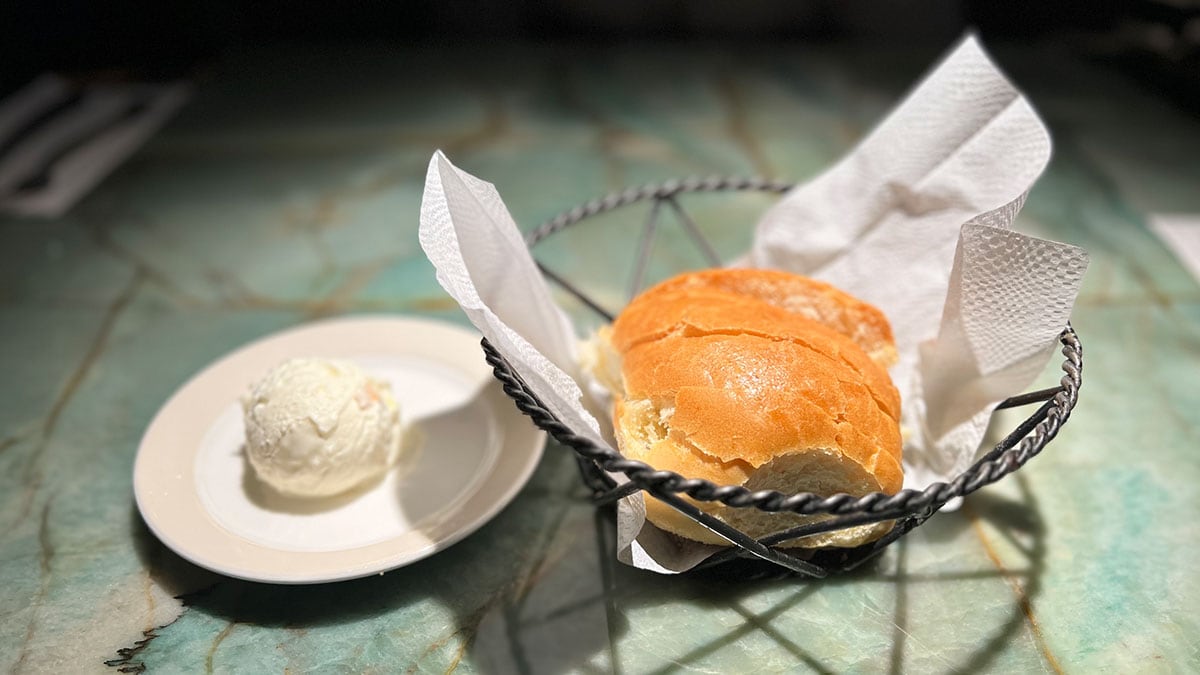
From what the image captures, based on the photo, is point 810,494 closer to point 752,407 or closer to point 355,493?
point 752,407

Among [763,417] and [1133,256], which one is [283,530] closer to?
[763,417]

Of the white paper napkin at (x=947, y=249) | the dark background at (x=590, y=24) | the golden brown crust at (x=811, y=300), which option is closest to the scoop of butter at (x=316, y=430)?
the golden brown crust at (x=811, y=300)

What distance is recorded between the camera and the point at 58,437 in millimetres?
890

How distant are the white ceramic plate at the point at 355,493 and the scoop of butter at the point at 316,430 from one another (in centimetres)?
2

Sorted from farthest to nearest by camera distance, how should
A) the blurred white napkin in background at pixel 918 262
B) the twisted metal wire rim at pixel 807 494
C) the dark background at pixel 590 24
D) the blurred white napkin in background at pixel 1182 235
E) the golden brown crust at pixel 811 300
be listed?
the dark background at pixel 590 24 < the blurred white napkin in background at pixel 1182 235 < the golden brown crust at pixel 811 300 < the blurred white napkin in background at pixel 918 262 < the twisted metal wire rim at pixel 807 494

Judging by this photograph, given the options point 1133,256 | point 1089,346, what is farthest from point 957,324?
point 1133,256

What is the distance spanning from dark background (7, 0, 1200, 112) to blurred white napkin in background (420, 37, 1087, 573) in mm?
1054

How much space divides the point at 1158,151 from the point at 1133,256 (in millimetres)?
387

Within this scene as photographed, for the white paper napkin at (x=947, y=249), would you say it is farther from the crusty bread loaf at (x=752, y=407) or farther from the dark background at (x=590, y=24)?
the dark background at (x=590, y=24)

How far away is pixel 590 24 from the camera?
1.88 metres

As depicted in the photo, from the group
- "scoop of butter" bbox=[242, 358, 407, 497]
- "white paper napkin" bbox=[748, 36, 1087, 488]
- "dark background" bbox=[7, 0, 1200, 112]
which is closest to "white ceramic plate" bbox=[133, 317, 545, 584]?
"scoop of butter" bbox=[242, 358, 407, 497]

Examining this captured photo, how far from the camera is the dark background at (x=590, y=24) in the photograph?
5.69ft

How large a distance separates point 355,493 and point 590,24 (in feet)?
4.55

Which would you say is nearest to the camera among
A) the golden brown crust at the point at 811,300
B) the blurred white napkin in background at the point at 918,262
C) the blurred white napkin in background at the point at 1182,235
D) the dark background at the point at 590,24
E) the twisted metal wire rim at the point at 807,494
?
the twisted metal wire rim at the point at 807,494
